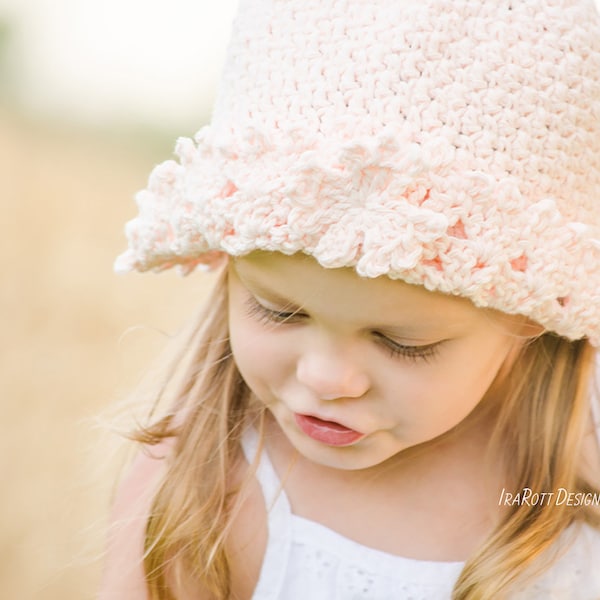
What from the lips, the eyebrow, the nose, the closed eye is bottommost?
the lips

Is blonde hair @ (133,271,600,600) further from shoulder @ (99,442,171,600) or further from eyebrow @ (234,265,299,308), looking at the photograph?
eyebrow @ (234,265,299,308)

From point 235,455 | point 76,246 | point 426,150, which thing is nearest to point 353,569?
point 235,455

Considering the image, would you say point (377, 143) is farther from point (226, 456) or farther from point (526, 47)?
point (226, 456)

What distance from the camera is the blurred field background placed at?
7.72ft

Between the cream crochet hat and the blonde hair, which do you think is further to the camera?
the blonde hair

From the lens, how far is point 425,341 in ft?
3.93

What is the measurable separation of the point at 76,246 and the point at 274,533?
2384 mm

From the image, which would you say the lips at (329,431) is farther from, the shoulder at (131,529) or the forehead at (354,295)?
the shoulder at (131,529)

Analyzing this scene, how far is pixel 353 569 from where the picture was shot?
1.49m

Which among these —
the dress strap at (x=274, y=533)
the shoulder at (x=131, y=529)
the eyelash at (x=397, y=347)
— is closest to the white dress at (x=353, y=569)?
the dress strap at (x=274, y=533)

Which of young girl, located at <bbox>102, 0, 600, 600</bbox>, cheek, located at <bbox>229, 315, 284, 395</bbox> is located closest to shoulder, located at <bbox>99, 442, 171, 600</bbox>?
young girl, located at <bbox>102, 0, 600, 600</bbox>

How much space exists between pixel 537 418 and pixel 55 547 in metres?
Answer: 1.37

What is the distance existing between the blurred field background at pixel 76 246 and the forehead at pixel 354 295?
1.91ft

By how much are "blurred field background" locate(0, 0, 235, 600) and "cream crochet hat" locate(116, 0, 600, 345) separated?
2.12 feet
